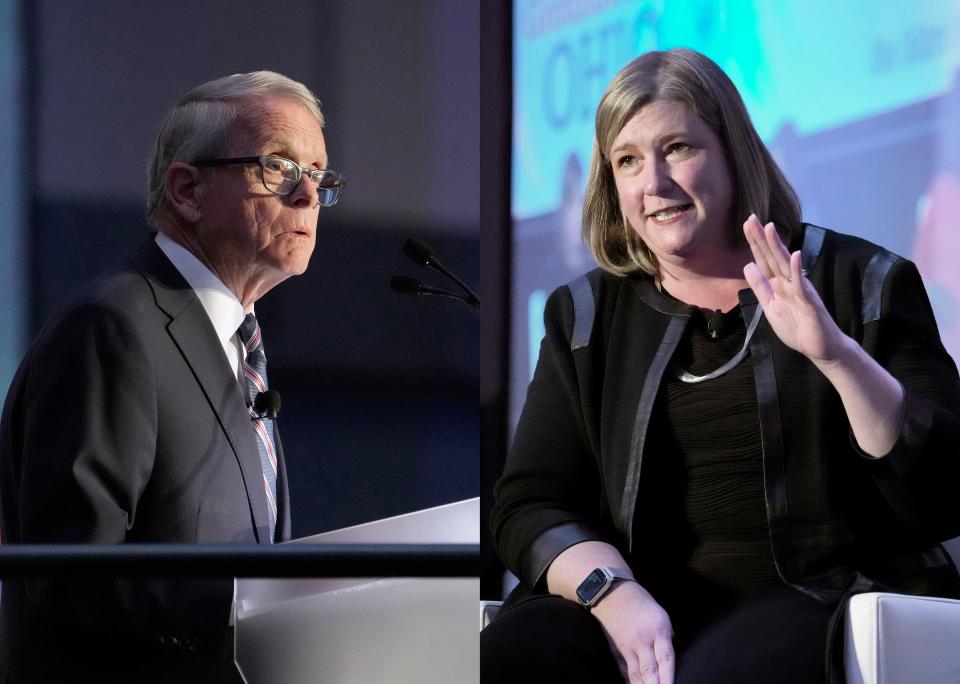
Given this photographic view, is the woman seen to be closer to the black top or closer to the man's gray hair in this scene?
the black top

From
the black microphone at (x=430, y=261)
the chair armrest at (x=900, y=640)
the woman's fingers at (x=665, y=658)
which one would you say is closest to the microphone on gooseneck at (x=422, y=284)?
the black microphone at (x=430, y=261)

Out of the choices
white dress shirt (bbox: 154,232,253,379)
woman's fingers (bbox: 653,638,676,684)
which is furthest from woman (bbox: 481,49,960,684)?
white dress shirt (bbox: 154,232,253,379)

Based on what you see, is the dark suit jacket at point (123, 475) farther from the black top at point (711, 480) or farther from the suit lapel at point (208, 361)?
the black top at point (711, 480)

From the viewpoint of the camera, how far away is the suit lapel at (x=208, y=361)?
1.64 meters

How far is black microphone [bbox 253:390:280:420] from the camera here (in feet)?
5.52

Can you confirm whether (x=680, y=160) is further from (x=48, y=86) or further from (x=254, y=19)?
(x=48, y=86)

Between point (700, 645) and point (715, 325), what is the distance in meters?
0.48

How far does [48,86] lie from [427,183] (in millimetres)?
621

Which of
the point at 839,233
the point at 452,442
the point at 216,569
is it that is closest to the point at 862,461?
the point at 839,233

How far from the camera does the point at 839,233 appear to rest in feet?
5.67

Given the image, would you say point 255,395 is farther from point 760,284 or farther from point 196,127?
point 760,284

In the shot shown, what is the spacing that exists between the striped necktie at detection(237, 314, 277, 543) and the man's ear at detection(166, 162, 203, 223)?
186mm

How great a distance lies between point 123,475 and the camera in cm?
157

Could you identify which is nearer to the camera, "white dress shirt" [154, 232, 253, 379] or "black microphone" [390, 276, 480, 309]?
"white dress shirt" [154, 232, 253, 379]
